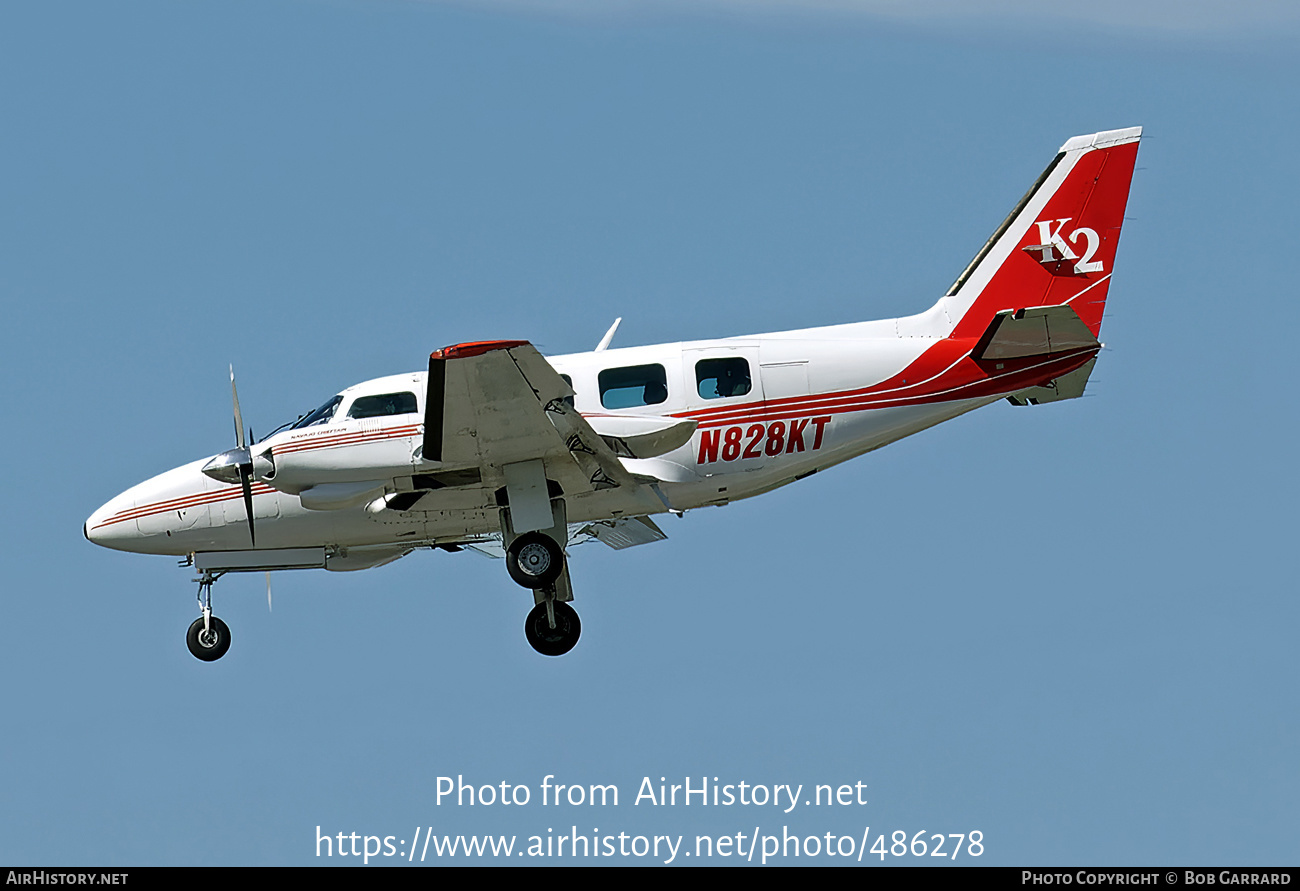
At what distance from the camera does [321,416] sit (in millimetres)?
25141

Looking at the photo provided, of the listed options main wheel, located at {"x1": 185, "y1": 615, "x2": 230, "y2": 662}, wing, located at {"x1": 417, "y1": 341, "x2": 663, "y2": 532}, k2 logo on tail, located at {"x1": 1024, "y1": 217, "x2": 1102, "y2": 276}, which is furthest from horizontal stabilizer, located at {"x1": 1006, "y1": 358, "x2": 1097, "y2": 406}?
main wheel, located at {"x1": 185, "y1": 615, "x2": 230, "y2": 662}

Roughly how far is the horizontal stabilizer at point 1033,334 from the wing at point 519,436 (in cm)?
516

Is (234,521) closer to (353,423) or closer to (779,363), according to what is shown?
(353,423)

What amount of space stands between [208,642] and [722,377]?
8778 millimetres

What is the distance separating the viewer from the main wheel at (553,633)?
2680 cm

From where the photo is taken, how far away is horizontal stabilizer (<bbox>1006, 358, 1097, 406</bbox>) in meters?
25.8

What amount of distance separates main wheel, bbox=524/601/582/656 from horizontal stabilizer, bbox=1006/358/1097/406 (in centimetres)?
704

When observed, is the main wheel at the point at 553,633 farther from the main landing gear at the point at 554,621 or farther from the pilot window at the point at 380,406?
the pilot window at the point at 380,406

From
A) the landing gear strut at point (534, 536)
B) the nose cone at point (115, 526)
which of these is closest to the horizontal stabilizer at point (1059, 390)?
the landing gear strut at point (534, 536)

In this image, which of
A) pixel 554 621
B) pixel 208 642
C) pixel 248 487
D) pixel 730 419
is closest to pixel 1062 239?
pixel 730 419

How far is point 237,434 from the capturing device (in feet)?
83.0

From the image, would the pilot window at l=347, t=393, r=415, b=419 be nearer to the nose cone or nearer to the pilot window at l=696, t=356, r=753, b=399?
the pilot window at l=696, t=356, r=753, b=399
